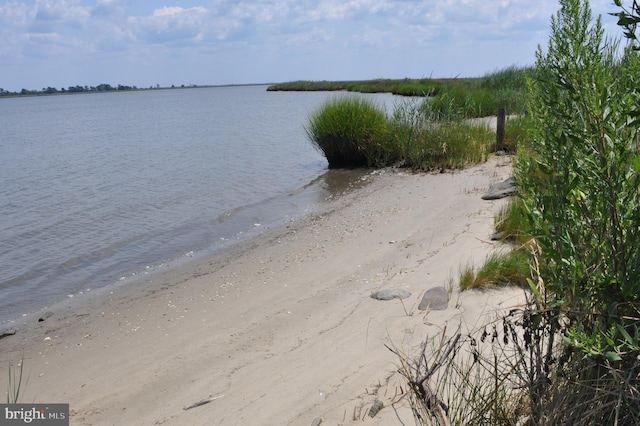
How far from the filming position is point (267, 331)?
5.85 meters

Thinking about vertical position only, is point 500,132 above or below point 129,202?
above

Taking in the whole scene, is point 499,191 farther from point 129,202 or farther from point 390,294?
point 129,202

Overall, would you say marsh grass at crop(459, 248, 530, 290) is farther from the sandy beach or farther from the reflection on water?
the reflection on water

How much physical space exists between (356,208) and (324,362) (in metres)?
7.33

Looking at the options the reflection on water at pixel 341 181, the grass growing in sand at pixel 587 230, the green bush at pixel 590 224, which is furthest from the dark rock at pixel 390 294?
the reflection on water at pixel 341 181

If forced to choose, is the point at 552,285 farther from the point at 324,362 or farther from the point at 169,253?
the point at 169,253

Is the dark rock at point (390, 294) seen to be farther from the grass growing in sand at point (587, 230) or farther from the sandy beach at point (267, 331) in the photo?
the grass growing in sand at point (587, 230)

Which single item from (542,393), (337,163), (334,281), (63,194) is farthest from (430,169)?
(542,393)

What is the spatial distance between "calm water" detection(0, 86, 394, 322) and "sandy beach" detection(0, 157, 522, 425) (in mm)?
1233

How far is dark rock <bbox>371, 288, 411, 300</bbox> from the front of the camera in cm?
596

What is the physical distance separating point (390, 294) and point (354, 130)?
11.0 m

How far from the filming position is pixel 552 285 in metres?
2.46

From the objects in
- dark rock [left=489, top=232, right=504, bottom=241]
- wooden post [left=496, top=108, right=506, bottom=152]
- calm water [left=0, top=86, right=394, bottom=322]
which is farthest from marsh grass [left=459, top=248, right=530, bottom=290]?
wooden post [left=496, top=108, right=506, bottom=152]

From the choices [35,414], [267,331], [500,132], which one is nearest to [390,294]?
[267,331]
